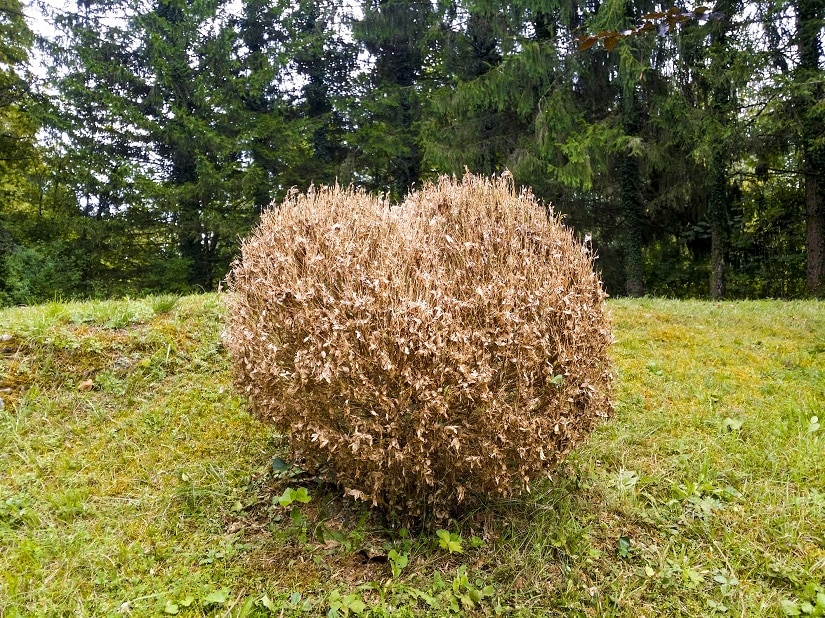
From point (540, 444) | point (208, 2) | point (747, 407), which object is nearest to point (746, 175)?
point (747, 407)

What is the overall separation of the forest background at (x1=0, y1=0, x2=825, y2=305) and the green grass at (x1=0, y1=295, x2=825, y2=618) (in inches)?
249

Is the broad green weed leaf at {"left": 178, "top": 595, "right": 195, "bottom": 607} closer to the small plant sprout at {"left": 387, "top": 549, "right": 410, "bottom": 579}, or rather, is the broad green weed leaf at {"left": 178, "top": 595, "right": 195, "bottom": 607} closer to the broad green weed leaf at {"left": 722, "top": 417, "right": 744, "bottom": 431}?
the small plant sprout at {"left": 387, "top": 549, "right": 410, "bottom": 579}

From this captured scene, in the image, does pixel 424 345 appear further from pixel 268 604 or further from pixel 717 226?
pixel 717 226

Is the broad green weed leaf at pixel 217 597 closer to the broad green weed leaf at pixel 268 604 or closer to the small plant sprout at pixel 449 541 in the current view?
the broad green weed leaf at pixel 268 604

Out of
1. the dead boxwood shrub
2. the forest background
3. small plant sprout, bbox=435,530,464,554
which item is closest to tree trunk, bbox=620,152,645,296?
the forest background

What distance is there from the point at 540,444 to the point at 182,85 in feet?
39.2

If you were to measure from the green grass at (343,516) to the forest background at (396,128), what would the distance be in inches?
249

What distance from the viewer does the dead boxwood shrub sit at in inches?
75.2

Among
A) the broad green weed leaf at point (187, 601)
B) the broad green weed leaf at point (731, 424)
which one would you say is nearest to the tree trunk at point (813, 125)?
the broad green weed leaf at point (731, 424)

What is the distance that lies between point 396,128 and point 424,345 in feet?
34.2

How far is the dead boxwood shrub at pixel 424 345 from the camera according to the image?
6.27 ft

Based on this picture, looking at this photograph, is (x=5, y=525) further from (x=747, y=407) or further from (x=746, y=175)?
(x=746, y=175)

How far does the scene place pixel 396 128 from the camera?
11.3 meters

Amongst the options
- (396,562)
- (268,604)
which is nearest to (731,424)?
(396,562)
